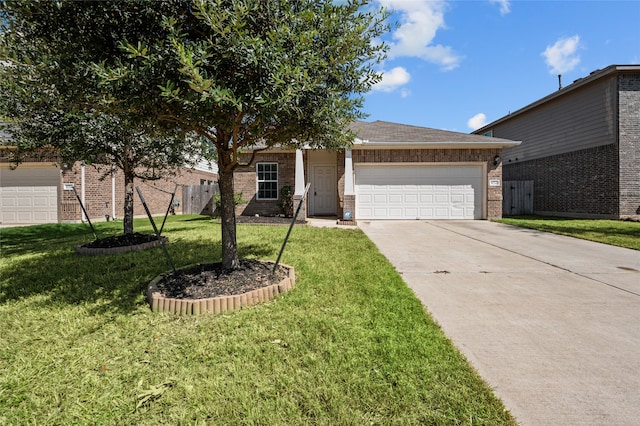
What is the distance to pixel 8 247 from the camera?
749cm

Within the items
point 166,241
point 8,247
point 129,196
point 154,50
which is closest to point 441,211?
point 166,241

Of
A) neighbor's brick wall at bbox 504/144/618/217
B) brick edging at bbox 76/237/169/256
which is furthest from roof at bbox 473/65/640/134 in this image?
brick edging at bbox 76/237/169/256

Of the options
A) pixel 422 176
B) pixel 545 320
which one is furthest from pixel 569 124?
pixel 545 320

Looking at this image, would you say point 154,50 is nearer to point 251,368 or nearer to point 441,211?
point 251,368

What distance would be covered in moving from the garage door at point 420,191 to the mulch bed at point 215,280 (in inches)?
337

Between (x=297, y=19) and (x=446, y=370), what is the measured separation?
3.24 metres

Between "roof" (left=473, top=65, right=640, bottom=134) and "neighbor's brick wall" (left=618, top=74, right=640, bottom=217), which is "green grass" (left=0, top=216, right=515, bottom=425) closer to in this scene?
"neighbor's brick wall" (left=618, top=74, right=640, bottom=217)

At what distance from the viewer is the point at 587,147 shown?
13047 millimetres

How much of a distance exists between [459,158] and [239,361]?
39.5 feet

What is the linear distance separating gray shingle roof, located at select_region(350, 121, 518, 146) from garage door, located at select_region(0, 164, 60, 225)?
42.3 ft

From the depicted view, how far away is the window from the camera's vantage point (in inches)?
508

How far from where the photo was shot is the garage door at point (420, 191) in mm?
12211

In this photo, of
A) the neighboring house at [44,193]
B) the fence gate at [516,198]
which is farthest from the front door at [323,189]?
the fence gate at [516,198]

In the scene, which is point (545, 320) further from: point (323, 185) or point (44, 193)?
point (44, 193)
